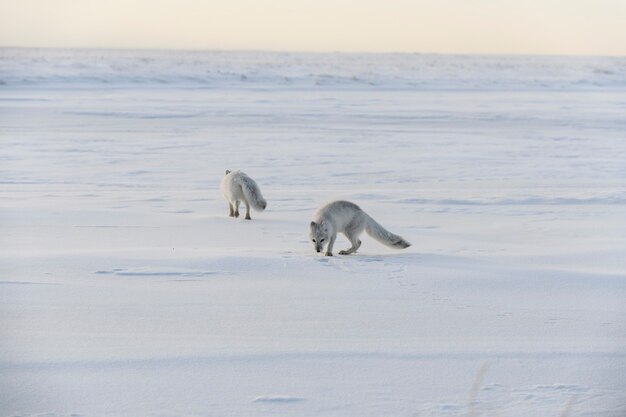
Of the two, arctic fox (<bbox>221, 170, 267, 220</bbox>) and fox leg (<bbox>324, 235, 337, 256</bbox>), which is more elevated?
arctic fox (<bbox>221, 170, 267, 220</bbox>)

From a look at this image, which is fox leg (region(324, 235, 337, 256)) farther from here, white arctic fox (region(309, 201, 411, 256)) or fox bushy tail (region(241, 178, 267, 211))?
fox bushy tail (region(241, 178, 267, 211))

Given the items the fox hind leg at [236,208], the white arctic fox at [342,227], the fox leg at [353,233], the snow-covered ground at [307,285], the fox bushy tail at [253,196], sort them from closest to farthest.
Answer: the snow-covered ground at [307,285] → the white arctic fox at [342,227] → the fox leg at [353,233] → the fox bushy tail at [253,196] → the fox hind leg at [236,208]

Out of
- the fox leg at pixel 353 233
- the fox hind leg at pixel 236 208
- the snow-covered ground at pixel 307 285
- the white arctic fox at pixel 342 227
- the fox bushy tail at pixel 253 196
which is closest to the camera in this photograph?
the snow-covered ground at pixel 307 285

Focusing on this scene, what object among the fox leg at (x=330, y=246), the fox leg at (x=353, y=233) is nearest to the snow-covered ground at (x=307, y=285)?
the fox leg at (x=330, y=246)

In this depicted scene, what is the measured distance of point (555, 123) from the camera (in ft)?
85.0

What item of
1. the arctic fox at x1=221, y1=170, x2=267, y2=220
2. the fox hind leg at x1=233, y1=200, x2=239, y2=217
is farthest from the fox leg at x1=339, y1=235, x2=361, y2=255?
the fox hind leg at x1=233, y1=200, x2=239, y2=217

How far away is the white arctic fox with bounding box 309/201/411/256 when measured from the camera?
7672 millimetres

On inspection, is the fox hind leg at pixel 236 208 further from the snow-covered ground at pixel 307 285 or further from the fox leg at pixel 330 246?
the fox leg at pixel 330 246

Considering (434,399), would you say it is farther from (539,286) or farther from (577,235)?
(577,235)

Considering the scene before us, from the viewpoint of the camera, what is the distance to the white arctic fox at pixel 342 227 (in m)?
7.67

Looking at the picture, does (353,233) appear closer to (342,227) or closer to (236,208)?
(342,227)

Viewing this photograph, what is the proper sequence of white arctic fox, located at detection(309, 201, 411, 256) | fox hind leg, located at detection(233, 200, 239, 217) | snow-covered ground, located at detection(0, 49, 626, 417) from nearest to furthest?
snow-covered ground, located at detection(0, 49, 626, 417)
white arctic fox, located at detection(309, 201, 411, 256)
fox hind leg, located at detection(233, 200, 239, 217)

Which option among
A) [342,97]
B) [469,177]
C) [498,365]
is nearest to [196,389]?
[498,365]

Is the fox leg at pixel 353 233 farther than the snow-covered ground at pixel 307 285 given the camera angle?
Yes
